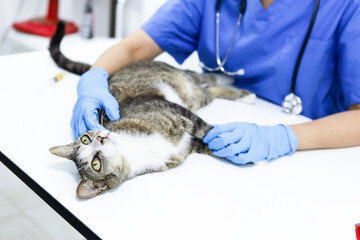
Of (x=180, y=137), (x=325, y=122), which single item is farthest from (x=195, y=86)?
(x=325, y=122)

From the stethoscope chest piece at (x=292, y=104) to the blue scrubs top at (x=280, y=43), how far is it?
0.16 ft

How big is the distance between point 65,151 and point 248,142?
478 mm

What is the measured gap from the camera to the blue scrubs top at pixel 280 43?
111 cm

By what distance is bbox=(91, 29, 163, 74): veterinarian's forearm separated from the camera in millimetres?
1348

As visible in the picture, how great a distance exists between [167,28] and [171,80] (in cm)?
21

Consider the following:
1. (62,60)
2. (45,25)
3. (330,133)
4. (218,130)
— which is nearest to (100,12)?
(45,25)

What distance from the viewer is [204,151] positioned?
101 centimetres

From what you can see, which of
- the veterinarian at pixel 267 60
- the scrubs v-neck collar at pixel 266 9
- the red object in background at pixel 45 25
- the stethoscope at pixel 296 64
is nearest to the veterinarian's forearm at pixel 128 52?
the veterinarian at pixel 267 60

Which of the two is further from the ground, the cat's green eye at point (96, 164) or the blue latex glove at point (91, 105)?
the blue latex glove at point (91, 105)

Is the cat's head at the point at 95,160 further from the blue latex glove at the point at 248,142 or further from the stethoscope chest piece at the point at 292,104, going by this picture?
the stethoscope chest piece at the point at 292,104

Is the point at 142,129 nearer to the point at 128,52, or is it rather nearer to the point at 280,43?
the point at 128,52

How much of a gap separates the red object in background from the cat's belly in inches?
64.4

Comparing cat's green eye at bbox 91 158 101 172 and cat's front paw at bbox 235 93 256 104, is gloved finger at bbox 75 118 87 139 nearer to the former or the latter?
cat's green eye at bbox 91 158 101 172

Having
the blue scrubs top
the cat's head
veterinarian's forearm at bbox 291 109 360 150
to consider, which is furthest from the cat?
veterinarian's forearm at bbox 291 109 360 150
